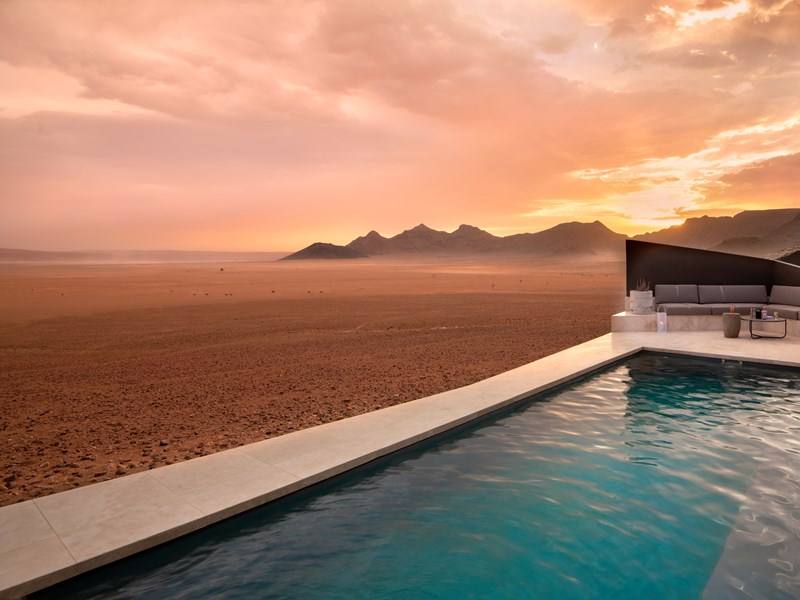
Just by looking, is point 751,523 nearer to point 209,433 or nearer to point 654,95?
point 209,433

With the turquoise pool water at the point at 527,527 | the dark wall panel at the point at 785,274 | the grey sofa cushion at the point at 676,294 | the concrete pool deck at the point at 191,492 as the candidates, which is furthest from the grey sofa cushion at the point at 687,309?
the concrete pool deck at the point at 191,492

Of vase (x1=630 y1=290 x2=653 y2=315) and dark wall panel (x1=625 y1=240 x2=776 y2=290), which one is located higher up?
dark wall panel (x1=625 y1=240 x2=776 y2=290)

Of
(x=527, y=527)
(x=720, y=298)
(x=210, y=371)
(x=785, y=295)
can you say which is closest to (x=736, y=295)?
(x=720, y=298)

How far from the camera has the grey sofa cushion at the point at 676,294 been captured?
14.2m

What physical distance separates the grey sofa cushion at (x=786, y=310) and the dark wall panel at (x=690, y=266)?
1.79 m

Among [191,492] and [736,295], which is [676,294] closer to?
[736,295]

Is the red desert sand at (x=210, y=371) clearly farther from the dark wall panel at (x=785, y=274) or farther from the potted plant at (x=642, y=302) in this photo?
the dark wall panel at (x=785, y=274)

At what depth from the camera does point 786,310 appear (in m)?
12.1

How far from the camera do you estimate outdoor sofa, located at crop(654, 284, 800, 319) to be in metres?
13.1

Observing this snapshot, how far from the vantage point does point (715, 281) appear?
14.8 meters

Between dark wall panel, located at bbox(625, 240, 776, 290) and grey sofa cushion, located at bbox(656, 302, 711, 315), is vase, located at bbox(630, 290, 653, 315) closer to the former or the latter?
grey sofa cushion, located at bbox(656, 302, 711, 315)

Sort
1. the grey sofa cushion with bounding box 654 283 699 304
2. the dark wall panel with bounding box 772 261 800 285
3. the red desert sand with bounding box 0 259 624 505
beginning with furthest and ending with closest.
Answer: the grey sofa cushion with bounding box 654 283 699 304 < the dark wall panel with bounding box 772 261 800 285 < the red desert sand with bounding box 0 259 624 505

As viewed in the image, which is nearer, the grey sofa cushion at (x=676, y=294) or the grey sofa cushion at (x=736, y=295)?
the grey sofa cushion at (x=736, y=295)

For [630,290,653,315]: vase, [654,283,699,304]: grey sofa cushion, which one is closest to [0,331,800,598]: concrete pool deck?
[630,290,653,315]: vase
